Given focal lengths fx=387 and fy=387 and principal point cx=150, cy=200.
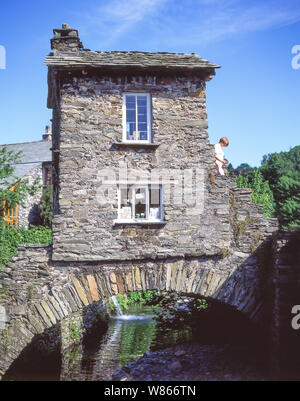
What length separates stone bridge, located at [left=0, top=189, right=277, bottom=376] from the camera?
9641 millimetres

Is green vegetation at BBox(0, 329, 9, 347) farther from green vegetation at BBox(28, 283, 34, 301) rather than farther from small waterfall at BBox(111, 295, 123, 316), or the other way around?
small waterfall at BBox(111, 295, 123, 316)

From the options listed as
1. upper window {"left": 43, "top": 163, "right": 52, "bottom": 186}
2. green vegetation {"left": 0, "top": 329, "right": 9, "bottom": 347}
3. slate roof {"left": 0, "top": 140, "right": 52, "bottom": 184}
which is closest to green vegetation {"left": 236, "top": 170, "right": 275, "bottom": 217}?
upper window {"left": 43, "top": 163, "right": 52, "bottom": 186}

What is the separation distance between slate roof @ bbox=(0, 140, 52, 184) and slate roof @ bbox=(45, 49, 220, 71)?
53.6 ft

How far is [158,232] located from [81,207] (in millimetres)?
2096

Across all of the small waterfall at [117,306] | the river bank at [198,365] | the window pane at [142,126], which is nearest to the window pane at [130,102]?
the window pane at [142,126]

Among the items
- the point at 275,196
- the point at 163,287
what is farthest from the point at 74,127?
the point at 275,196

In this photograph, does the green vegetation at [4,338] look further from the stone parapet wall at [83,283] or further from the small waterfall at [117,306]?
the small waterfall at [117,306]

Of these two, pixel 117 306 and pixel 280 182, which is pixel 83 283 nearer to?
pixel 117 306

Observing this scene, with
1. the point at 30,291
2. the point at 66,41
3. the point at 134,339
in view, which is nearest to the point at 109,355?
the point at 134,339

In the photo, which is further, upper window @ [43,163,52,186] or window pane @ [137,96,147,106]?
upper window @ [43,163,52,186]

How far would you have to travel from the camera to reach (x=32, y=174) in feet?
87.8

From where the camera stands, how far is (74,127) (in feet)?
33.4
